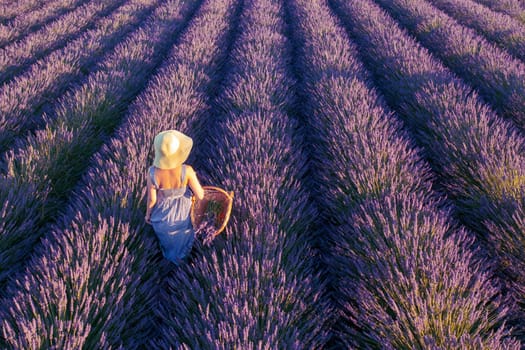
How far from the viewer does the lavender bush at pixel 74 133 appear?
2775 millimetres

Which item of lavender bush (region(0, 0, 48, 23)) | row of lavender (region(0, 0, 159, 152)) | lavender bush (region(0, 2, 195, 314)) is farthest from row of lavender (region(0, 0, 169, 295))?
lavender bush (region(0, 0, 48, 23))

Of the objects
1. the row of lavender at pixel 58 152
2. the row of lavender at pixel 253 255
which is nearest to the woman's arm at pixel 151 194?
the row of lavender at pixel 253 255

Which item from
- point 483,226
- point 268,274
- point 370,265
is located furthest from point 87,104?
point 483,226

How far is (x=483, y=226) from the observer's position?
245 centimetres

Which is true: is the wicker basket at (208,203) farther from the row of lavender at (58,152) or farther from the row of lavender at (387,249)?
the row of lavender at (58,152)

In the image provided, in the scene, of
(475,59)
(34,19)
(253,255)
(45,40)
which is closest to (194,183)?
(253,255)

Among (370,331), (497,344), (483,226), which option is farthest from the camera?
(483,226)

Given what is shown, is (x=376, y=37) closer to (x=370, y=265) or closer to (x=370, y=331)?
(x=370, y=265)

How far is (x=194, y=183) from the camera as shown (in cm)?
211

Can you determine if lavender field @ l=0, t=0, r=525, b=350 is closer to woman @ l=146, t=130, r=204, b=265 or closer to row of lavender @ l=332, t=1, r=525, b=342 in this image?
row of lavender @ l=332, t=1, r=525, b=342

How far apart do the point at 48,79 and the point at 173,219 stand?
3.44 meters

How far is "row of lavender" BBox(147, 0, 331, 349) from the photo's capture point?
1630 mm

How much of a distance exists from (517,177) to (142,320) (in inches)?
99.0

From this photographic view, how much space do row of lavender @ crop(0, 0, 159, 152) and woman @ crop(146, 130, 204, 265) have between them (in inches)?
88.7
